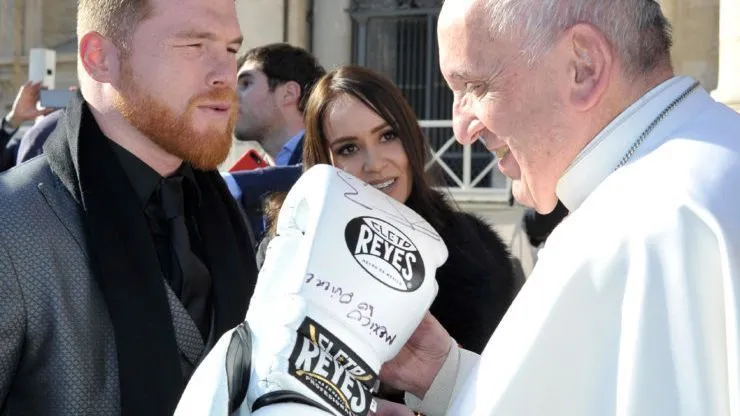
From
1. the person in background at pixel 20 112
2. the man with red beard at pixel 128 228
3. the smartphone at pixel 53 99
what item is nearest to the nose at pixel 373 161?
the man with red beard at pixel 128 228

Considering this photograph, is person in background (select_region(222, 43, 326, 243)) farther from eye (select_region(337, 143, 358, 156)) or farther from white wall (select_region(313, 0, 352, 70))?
white wall (select_region(313, 0, 352, 70))

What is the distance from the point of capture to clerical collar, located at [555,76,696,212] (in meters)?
1.59

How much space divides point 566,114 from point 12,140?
5.12 metres

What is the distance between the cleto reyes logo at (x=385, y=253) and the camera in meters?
1.61

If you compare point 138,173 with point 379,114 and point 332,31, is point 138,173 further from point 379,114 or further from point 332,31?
point 332,31

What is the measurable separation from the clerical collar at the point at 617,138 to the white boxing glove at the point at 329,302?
255 millimetres

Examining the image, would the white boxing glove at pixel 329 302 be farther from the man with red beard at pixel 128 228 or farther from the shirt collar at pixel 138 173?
the shirt collar at pixel 138 173

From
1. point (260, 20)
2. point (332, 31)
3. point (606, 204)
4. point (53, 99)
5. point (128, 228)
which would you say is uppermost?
point (606, 204)

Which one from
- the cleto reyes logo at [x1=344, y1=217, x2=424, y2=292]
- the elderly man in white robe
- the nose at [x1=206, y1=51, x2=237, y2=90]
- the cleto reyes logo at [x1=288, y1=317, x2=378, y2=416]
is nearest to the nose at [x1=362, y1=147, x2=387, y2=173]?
the nose at [x1=206, y1=51, x2=237, y2=90]

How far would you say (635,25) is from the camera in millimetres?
1652

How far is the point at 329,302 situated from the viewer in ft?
5.13

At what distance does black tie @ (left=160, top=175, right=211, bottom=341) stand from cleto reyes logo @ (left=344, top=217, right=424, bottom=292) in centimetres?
74

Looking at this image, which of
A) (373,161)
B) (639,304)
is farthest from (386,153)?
(639,304)

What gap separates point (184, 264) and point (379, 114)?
0.98 meters
